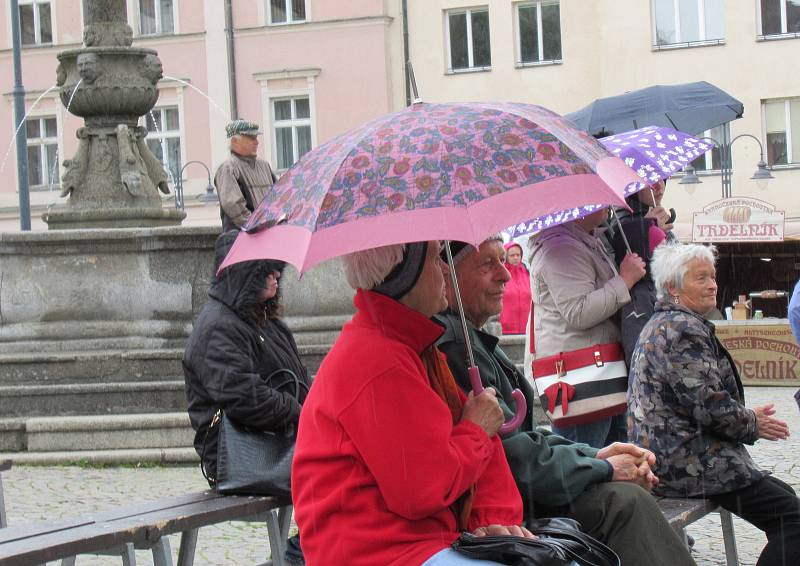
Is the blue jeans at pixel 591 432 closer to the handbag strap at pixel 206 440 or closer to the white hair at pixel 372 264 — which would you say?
the handbag strap at pixel 206 440

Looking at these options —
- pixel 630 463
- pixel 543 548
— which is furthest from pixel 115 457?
pixel 543 548

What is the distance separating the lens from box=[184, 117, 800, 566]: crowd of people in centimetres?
377

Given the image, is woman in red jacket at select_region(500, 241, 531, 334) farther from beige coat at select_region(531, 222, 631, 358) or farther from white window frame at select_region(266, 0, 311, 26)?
white window frame at select_region(266, 0, 311, 26)

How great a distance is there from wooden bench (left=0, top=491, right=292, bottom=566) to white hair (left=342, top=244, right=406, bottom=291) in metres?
1.45

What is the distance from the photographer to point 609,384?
640 centimetres

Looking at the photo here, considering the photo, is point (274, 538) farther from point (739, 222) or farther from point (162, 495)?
point (739, 222)

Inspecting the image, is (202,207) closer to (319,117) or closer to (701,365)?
(319,117)

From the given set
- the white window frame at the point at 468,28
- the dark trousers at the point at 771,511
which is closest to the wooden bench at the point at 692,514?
the dark trousers at the point at 771,511

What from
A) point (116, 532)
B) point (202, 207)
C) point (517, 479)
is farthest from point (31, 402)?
point (202, 207)

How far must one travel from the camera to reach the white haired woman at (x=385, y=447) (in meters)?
3.72

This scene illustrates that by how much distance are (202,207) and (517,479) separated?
30571 millimetres

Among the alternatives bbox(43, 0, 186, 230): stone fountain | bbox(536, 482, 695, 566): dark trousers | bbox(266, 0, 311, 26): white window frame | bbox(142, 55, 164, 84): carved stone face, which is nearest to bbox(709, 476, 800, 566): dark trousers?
bbox(536, 482, 695, 566): dark trousers

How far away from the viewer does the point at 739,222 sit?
27047 mm

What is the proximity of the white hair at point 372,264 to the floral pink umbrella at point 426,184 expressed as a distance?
203 mm
